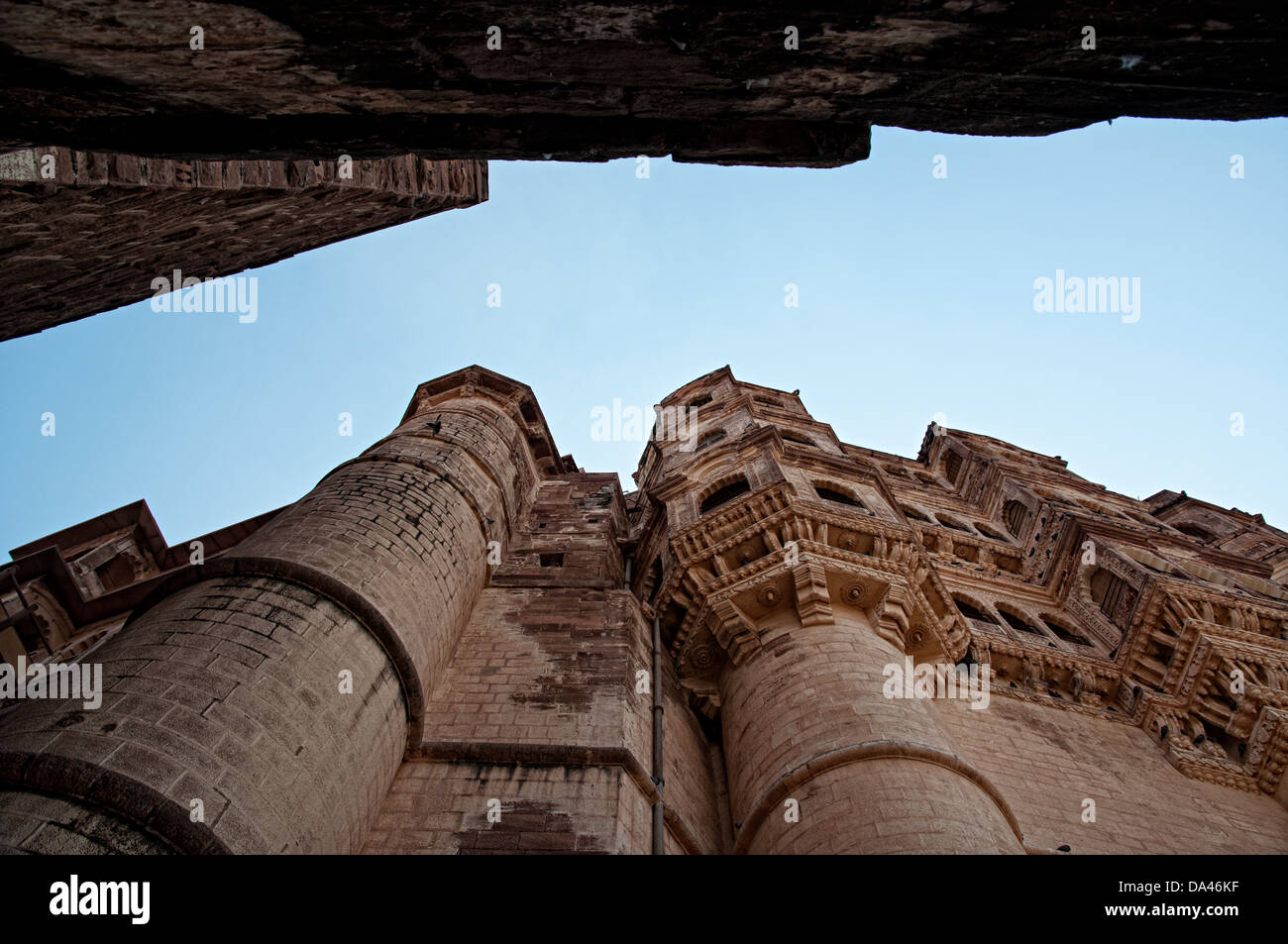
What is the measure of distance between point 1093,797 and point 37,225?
15.0 m

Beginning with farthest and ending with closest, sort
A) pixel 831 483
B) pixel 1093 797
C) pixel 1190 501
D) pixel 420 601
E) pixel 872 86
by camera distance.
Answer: pixel 1190 501
pixel 831 483
pixel 1093 797
pixel 420 601
pixel 872 86

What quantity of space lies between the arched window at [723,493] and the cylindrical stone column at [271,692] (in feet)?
20.7

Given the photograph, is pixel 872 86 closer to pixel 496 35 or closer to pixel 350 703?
pixel 496 35

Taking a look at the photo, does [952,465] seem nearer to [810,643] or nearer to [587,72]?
[810,643]

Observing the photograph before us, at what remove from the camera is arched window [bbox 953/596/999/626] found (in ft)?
60.3

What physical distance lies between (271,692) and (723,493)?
39.8 feet

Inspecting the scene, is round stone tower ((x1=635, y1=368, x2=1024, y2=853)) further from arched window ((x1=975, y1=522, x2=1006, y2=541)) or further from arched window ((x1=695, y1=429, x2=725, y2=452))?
arched window ((x1=975, y1=522, x2=1006, y2=541))

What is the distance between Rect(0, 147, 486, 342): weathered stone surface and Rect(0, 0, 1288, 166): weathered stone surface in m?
1.74

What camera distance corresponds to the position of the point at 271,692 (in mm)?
7867

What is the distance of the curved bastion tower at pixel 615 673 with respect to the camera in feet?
24.7

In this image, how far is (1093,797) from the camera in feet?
42.2
